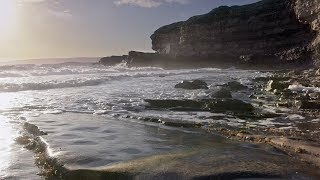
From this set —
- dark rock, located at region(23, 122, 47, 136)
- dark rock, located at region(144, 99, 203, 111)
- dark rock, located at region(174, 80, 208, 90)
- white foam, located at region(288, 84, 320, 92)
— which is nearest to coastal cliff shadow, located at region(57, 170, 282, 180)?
dark rock, located at region(23, 122, 47, 136)

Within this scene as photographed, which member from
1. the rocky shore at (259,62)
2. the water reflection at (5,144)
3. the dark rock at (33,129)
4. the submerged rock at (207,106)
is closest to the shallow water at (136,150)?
the water reflection at (5,144)

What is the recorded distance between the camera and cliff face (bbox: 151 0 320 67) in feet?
174

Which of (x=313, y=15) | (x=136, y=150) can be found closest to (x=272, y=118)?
(x=136, y=150)

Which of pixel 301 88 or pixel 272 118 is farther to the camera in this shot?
pixel 301 88

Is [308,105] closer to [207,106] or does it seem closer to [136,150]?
[207,106]

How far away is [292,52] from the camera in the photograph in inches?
2064

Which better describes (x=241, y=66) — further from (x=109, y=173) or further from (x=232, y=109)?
(x=109, y=173)

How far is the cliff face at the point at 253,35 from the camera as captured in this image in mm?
52906

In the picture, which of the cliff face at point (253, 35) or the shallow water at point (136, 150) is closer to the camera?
the shallow water at point (136, 150)

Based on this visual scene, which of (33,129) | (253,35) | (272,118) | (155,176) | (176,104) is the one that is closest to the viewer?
(155,176)

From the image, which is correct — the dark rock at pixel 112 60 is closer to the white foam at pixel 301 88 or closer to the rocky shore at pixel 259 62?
the rocky shore at pixel 259 62

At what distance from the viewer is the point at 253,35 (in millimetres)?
62875

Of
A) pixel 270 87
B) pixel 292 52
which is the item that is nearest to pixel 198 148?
pixel 270 87

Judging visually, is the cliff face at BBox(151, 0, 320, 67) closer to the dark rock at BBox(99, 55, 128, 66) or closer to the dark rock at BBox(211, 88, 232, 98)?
the dark rock at BBox(99, 55, 128, 66)
